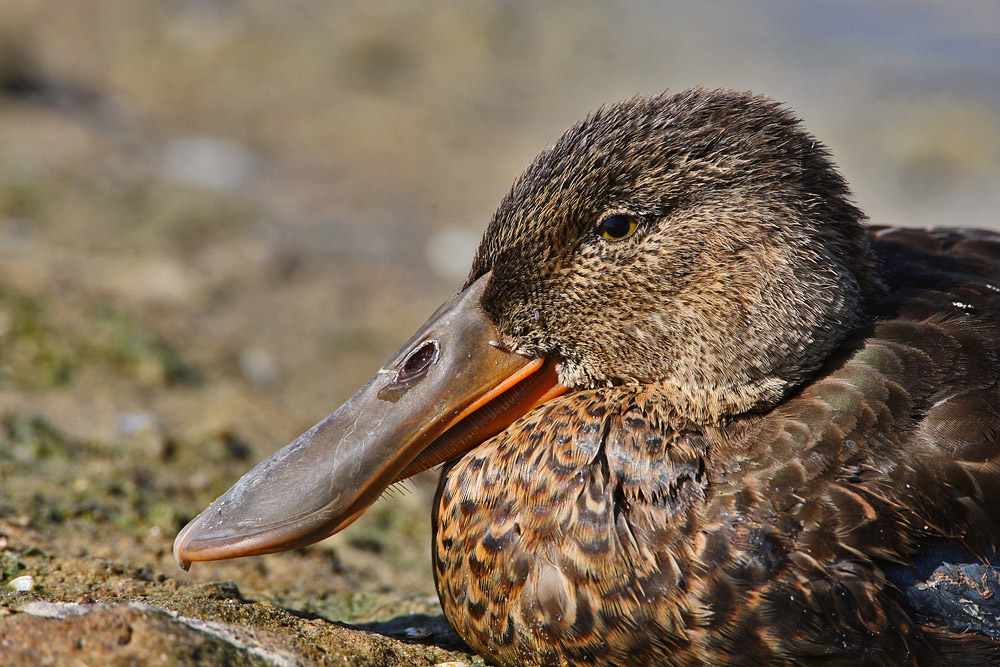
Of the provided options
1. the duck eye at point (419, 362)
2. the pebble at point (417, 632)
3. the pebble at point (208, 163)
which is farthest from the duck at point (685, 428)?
the pebble at point (208, 163)

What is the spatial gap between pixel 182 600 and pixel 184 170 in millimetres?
5974

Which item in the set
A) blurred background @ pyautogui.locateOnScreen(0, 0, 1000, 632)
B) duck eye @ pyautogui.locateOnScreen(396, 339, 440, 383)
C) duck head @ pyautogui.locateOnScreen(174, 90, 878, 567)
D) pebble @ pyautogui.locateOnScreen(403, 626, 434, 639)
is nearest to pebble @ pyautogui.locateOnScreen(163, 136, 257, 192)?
blurred background @ pyautogui.locateOnScreen(0, 0, 1000, 632)

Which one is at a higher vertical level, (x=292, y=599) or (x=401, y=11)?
(x=401, y=11)

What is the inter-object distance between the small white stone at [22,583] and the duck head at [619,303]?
434 mm

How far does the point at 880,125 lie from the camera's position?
9.97 meters

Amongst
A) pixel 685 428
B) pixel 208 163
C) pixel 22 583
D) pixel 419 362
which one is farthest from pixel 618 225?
pixel 208 163

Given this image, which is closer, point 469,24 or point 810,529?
point 810,529

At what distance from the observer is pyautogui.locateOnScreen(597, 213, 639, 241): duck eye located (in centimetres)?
305

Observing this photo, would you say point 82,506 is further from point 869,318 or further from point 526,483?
point 869,318

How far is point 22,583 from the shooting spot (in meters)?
2.90

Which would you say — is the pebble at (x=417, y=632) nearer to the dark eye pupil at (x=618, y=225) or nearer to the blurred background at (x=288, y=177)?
the blurred background at (x=288, y=177)

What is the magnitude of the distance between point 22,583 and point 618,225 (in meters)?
2.04

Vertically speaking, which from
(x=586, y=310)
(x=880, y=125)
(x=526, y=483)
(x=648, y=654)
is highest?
(x=880, y=125)

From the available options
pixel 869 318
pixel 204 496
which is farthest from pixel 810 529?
pixel 204 496
